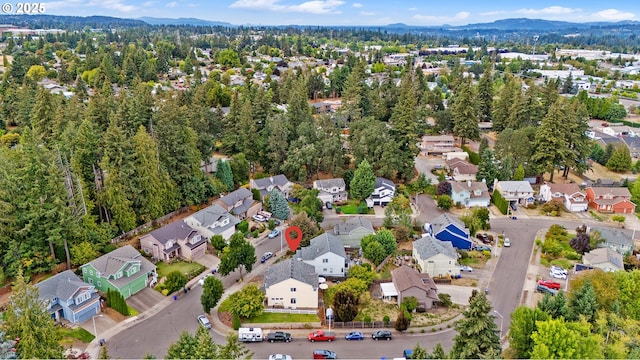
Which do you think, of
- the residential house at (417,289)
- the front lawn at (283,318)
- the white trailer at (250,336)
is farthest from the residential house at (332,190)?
the white trailer at (250,336)

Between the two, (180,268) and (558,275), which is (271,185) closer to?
(180,268)

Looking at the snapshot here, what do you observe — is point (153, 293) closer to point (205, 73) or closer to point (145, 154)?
point (145, 154)

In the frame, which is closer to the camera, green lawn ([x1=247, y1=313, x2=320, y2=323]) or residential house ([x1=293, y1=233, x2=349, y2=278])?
green lawn ([x1=247, y1=313, x2=320, y2=323])

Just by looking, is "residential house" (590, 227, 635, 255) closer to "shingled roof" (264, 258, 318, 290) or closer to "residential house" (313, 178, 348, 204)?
"residential house" (313, 178, 348, 204)

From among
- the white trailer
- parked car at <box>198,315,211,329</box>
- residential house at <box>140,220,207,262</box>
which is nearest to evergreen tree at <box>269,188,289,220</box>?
residential house at <box>140,220,207,262</box>

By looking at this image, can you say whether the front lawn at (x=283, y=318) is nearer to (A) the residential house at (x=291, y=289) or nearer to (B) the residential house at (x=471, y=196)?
(A) the residential house at (x=291, y=289)

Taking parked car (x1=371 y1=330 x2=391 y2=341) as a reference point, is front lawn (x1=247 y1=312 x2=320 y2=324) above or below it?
below
